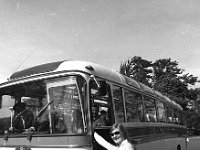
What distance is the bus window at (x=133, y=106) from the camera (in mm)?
8031

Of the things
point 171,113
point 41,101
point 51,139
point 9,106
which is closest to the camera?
point 51,139

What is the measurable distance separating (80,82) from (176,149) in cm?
842

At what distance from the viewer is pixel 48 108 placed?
626 centimetres

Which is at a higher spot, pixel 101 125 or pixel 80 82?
pixel 80 82

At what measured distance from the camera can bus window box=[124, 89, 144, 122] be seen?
26.3 feet

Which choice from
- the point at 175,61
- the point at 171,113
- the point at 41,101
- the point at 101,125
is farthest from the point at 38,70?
the point at 175,61

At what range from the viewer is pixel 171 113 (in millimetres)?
13172

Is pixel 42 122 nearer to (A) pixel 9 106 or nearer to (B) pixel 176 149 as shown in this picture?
(A) pixel 9 106

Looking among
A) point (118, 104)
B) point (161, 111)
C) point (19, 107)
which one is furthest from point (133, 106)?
point (161, 111)

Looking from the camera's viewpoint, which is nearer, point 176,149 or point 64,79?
point 64,79

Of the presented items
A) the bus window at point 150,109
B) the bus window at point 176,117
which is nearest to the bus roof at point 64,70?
the bus window at point 150,109

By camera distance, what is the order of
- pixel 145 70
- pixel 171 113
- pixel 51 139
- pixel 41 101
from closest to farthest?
pixel 51 139 < pixel 41 101 < pixel 171 113 < pixel 145 70

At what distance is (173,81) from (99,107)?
66.0 metres

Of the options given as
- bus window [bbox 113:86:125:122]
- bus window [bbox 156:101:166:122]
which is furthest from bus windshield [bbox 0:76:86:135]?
bus window [bbox 156:101:166:122]
